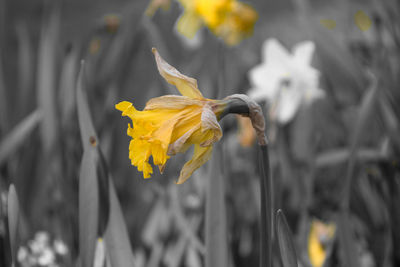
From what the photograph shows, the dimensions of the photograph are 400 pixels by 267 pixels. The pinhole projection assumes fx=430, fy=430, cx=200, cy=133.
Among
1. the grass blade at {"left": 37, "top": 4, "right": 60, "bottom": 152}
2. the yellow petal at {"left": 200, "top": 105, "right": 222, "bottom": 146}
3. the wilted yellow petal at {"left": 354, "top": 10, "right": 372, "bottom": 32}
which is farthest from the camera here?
the wilted yellow petal at {"left": 354, "top": 10, "right": 372, "bottom": 32}

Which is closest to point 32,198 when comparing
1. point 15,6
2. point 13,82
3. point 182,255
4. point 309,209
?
point 182,255

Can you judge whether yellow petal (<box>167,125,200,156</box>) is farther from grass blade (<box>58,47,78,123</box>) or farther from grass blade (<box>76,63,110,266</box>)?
grass blade (<box>58,47,78,123</box>)

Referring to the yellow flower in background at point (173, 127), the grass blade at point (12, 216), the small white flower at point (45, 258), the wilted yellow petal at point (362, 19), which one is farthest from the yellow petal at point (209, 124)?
the wilted yellow petal at point (362, 19)

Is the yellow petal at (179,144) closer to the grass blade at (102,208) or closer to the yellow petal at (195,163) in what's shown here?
the yellow petal at (195,163)

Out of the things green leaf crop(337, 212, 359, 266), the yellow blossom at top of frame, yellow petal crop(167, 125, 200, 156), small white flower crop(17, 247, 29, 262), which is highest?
the yellow blossom at top of frame

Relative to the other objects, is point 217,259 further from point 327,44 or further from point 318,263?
point 327,44

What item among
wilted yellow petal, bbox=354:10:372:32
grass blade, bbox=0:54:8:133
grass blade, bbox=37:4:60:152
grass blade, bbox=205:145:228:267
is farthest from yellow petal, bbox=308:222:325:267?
wilted yellow petal, bbox=354:10:372:32

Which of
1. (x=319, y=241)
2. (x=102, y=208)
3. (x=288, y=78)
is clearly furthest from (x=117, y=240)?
(x=288, y=78)
